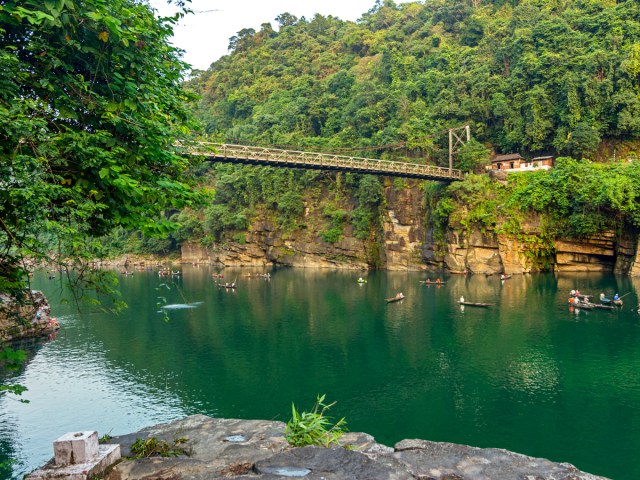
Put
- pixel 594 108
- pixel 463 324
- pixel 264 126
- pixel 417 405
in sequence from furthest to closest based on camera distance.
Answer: pixel 264 126 → pixel 594 108 → pixel 463 324 → pixel 417 405

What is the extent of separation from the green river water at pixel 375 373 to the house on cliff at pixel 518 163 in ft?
38.9

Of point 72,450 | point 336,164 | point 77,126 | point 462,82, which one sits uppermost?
point 462,82

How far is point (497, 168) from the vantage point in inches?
1511

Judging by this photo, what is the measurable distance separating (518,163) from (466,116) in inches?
274

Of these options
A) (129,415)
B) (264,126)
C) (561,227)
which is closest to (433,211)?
(561,227)

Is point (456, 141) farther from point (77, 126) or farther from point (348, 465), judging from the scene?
point (348, 465)

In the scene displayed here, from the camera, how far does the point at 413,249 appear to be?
42.1m

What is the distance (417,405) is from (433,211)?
95.0 feet

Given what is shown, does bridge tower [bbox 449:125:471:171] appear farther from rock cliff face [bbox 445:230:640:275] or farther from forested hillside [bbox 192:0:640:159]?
rock cliff face [bbox 445:230:640:275]

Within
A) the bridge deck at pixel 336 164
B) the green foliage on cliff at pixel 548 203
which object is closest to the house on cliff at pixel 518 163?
the green foliage on cliff at pixel 548 203

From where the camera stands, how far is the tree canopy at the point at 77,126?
4336 millimetres

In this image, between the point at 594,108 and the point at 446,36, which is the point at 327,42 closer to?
the point at 446,36

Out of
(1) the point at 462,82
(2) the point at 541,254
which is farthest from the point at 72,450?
(1) the point at 462,82

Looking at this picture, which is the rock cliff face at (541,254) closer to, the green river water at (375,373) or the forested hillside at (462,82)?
the green river water at (375,373)
